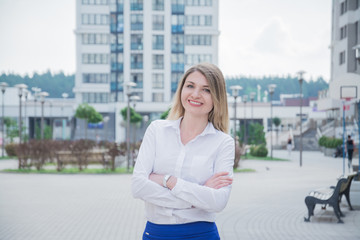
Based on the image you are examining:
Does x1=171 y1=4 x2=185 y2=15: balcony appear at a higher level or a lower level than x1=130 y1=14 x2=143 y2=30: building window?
higher

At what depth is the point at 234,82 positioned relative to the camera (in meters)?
184

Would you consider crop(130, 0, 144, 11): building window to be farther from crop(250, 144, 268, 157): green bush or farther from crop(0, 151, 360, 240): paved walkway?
crop(0, 151, 360, 240): paved walkway

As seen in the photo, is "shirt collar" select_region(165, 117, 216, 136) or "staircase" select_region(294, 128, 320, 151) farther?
"staircase" select_region(294, 128, 320, 151)

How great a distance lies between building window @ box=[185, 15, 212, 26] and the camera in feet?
203

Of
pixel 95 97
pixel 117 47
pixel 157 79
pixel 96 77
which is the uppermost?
pixel 117 47

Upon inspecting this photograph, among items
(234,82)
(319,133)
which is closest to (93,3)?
(319,133)

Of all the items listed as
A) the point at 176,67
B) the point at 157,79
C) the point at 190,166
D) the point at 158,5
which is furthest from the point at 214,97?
the point at 158,5

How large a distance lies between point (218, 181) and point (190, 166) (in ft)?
0.64

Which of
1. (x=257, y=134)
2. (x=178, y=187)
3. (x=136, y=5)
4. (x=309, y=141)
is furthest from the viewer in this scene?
(x=136, y=5)

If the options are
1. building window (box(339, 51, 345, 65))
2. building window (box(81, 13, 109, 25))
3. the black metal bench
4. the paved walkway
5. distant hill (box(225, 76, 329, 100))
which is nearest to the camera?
the paved walkway

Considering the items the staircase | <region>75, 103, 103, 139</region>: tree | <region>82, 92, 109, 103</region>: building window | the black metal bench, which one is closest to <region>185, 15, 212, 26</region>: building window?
<region>82, 92, 109, 103</region>: building window

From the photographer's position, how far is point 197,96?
295 centimetres

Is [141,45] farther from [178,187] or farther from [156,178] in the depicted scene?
[178,187]

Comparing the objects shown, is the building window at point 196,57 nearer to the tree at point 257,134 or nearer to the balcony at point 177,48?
the balcony at point 177,48
